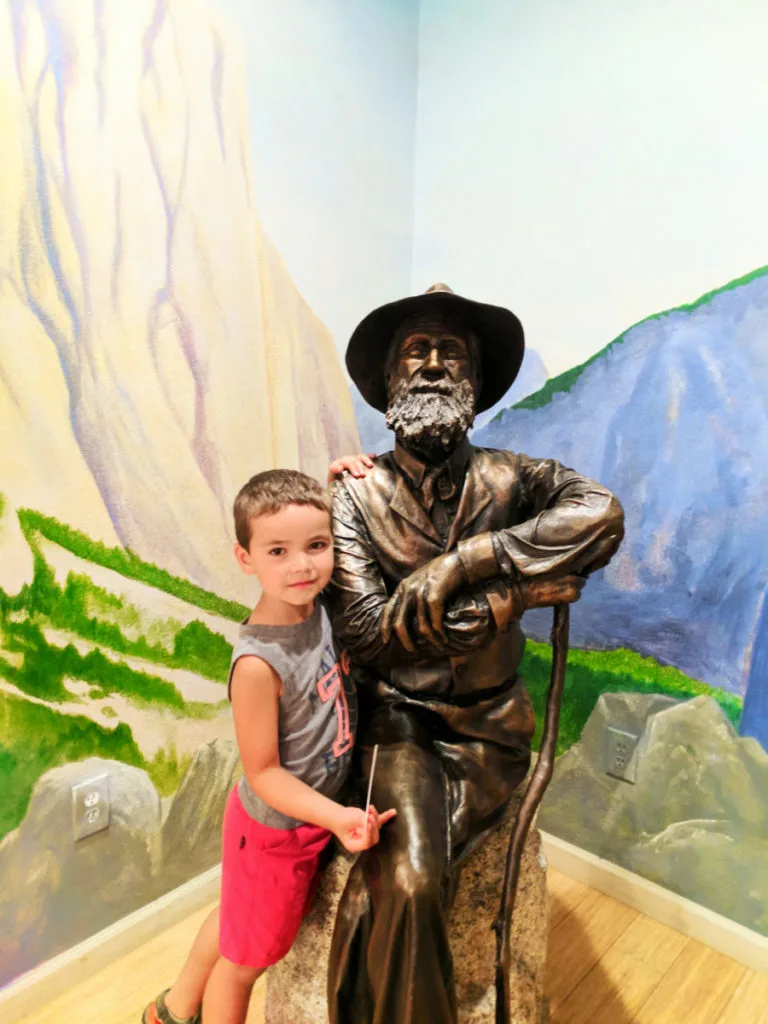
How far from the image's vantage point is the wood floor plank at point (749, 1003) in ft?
5.76

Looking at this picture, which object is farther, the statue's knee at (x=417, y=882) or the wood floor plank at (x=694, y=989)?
the wood floor plank at (x=694, y=989)

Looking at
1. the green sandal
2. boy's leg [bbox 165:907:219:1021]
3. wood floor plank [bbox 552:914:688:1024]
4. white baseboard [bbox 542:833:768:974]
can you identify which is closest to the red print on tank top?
boy's leg [bbox 165:907:219:1021]

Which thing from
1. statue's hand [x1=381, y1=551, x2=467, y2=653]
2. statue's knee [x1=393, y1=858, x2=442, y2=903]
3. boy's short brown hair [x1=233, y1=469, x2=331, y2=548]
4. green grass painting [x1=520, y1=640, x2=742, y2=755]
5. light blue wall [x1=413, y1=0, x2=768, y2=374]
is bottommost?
green grass painting [x1=520, y1=640, x2=742, y2=755]

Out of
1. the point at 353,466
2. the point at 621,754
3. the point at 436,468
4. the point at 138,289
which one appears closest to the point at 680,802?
the point at 621,754

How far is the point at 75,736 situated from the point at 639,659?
1.68 meters

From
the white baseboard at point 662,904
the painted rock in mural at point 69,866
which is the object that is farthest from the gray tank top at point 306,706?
the white baseboard at point 662,904

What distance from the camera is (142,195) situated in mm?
1792

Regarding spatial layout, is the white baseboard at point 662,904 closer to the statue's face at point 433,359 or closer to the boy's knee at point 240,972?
the boy's knee at point 240,972

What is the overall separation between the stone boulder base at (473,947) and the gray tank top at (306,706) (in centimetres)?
25

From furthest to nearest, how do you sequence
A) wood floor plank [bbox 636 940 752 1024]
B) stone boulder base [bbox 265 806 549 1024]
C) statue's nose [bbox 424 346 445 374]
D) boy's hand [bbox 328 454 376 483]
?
wood floor plank [bbox 636 940 752 1024], boy's hand [bbox 328 454 376 483], statue's nose [bbox 424 346 445 374], stone boulder base [bbox 265 806 549 1024]

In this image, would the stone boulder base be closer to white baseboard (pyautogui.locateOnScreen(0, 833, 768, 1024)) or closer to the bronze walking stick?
the bronze walking stick

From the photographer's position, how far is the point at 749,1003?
181cm

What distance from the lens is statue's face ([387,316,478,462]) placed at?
152cm

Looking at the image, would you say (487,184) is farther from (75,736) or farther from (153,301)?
(75,736)
